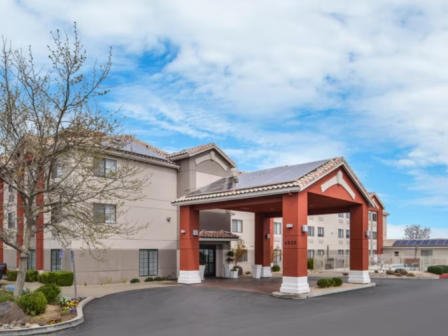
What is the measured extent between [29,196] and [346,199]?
16259mm

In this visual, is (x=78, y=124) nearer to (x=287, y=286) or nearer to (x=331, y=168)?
(x=287, y=286)

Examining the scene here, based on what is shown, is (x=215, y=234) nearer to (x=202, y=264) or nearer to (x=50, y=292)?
(x=202, y=264)

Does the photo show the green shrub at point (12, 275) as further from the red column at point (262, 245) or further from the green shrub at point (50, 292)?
the red column at point (262, 245)

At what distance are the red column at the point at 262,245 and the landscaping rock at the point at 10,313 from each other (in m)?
19.7

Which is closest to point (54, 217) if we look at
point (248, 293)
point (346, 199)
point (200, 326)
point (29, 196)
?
point (29, 196)

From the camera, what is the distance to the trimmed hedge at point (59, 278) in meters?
22.7

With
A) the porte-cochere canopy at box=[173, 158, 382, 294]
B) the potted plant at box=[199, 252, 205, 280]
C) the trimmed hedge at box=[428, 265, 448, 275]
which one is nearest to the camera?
the porte-cochere canopy at box=[173, 158, 382, 294]

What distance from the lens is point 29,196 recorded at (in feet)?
52.6

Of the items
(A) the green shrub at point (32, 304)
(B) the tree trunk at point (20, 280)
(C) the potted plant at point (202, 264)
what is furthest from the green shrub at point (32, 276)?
(A) the green shrub at point (32, 304)

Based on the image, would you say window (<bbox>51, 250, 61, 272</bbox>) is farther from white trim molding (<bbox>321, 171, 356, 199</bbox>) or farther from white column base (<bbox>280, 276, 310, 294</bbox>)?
white trim molding (<bbox>321, 171, 356, 199</bbox>)

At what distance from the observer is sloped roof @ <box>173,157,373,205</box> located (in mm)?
21406

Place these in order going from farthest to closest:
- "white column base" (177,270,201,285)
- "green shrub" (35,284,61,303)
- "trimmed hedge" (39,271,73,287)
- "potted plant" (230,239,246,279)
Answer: "potted plant" (230,239,246,279), "white column base" (177,270,201,285), "trimmed hedge" (39,271,73,287), "green shrub" (35,284,61,303)

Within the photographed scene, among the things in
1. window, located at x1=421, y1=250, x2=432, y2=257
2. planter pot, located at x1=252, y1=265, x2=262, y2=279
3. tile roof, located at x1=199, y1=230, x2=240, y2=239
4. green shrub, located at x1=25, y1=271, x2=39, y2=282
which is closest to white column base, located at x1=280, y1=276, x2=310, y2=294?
tile roof, located at x1=199, y1=230, x2=240, y2=239

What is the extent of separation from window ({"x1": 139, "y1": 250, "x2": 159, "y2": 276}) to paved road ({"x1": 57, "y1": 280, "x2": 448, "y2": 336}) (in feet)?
17.6
